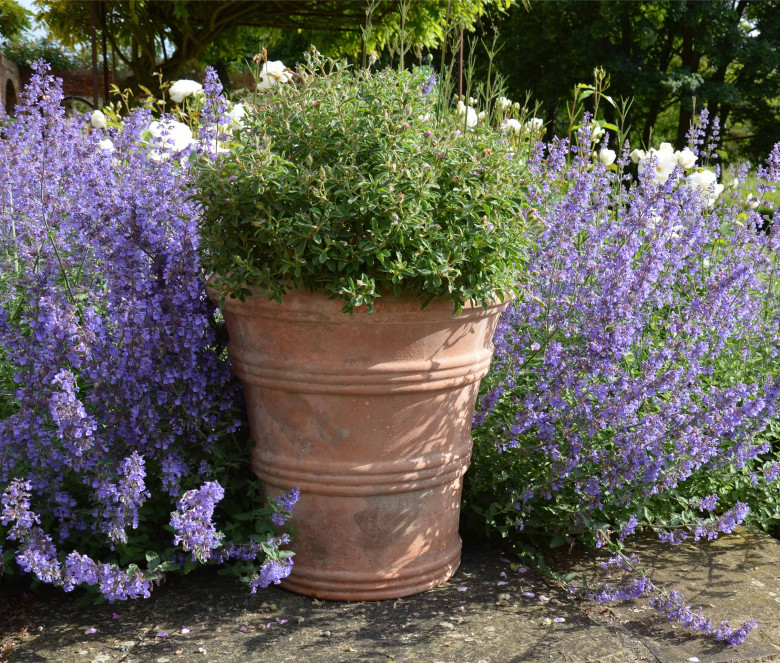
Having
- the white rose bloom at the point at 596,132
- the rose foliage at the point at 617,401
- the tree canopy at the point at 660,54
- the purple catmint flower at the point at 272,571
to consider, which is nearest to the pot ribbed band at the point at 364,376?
the rose foliage at the point at 617,401

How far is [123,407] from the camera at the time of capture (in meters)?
→ 2.31

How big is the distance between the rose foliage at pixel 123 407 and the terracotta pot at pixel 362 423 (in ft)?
0.44

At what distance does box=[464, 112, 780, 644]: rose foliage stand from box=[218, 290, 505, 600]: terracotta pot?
221mm

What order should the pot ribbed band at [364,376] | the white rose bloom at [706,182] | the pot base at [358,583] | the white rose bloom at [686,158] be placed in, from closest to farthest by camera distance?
the pot ribbed band at [364,376], the pot base at [358,583], the white rose bloom at [706,182], the white rose bloom at [686,158]

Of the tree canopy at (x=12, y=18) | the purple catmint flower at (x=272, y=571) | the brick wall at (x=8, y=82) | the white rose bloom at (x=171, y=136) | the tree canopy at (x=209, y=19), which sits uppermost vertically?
the tree canopy at (x=12, y=18)

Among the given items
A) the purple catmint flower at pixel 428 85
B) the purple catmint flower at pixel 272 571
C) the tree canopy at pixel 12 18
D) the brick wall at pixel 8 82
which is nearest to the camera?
the purple catmint flower at pixel 272 571

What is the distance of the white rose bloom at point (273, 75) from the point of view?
250cm

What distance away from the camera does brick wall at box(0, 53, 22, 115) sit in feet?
53.9

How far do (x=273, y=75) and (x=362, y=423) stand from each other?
3.94ft

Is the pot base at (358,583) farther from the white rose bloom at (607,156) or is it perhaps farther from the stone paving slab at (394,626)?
the white rose bloom at (607,156)

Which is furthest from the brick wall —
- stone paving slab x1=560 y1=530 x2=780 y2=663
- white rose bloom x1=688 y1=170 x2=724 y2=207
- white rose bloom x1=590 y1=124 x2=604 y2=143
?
stone paving slab x1=560 y1=530 x2=780 y2=663

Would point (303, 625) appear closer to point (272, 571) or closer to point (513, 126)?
point (272, 571)

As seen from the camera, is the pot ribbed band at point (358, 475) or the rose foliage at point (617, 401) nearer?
the pot ribbed band at point (358, 475)

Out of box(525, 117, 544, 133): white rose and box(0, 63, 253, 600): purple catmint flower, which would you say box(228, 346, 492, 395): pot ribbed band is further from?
box(525, 117, 544, 133): white rose
